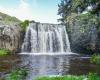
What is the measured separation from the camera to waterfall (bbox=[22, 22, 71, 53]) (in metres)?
50.4

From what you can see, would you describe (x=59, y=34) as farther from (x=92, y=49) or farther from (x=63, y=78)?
(x=63, y=78)

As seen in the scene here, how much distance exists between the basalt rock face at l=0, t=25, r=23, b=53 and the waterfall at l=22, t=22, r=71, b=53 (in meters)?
1.86

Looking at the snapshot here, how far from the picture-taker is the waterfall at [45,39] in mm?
50438

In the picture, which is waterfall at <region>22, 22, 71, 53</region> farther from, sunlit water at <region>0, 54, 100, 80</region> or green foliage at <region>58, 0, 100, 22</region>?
green foliage at <region>58, 0, 100, 22</region>

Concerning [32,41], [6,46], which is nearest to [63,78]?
[6,46]

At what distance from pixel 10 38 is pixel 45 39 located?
6.96m

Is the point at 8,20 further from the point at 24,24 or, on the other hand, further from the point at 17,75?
the point at 17,75

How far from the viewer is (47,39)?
2026 inches

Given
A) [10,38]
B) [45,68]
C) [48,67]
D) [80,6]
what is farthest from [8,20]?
[80,6]

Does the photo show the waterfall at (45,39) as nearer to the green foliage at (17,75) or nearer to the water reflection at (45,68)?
the water reflection at (45,68)

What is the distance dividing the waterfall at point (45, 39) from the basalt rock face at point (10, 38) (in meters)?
1.86

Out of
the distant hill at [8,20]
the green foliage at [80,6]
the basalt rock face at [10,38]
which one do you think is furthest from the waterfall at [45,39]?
the green foliage at [80,6]

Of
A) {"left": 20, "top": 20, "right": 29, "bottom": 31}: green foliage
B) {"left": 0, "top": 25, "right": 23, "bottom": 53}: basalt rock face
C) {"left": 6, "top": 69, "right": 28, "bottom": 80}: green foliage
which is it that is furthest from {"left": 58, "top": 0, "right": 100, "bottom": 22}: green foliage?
{"left": 20, "top": 20, "right": 29, "bottom": 31}: green foliage

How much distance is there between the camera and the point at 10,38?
4750 cm
